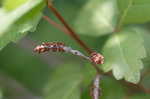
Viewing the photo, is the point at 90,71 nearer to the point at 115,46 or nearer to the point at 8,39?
the point at 115,46

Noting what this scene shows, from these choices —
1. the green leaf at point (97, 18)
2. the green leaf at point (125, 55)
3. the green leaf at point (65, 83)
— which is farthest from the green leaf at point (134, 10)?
the green leaf at point (65, 83)

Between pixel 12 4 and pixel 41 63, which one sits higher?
pixel 12 4

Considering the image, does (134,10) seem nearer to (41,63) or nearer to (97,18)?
(97,18)

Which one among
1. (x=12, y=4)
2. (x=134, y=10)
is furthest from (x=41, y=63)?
(x=12, y=4)

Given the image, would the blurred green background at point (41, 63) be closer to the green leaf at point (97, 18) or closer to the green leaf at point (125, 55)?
the green leaf at point (97, 18)

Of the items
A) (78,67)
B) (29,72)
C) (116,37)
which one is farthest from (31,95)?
(116,37)

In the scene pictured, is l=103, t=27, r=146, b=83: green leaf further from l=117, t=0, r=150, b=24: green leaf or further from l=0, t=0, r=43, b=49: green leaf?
l=0, t=0, r=43, b=49: green leaf
